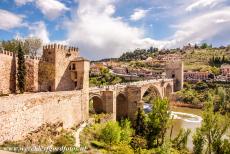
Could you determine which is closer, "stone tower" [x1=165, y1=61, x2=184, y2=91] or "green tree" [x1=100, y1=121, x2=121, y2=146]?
"green tree" [x1=100, y1=121, x2=121, y2=146]

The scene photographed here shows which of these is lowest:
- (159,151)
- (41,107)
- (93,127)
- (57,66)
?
(159,151)

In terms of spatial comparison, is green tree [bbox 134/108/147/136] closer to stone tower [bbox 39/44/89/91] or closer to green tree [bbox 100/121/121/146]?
green tree [bbox 100/121/121/146]

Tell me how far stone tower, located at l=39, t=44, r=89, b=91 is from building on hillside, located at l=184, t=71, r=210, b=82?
5845 cm

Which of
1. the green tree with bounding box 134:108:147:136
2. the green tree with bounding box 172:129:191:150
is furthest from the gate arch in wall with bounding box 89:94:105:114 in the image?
the green tree with bounding box 172:129:191:150

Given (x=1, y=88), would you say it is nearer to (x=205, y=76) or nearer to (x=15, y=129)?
(x=15, y=129)

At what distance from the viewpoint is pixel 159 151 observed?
28.9m

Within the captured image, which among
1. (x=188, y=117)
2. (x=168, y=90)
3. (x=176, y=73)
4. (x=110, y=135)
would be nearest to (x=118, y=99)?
(x=110, y=135)

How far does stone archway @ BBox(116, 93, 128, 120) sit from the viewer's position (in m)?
40.2

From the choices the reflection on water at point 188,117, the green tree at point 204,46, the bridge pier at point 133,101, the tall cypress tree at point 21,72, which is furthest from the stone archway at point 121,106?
the green tree at point 204,46

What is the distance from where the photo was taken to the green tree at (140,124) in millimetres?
35250

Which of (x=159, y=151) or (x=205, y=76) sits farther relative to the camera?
(x=205, y=76)

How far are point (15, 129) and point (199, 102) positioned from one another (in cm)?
5006

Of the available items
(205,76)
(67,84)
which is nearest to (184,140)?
(67,84)

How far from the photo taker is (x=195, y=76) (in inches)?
3474
